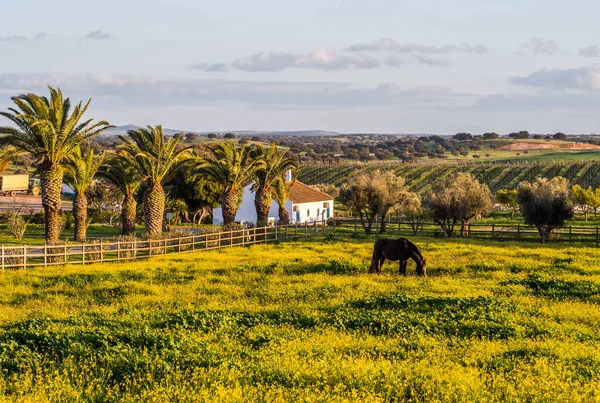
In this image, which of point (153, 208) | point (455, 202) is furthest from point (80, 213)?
point (455, 202)

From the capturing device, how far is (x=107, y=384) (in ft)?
37.9

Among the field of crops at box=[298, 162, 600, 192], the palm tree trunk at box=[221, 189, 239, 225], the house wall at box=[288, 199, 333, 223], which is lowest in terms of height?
the house wall at box=[288, 199, 333, 223]

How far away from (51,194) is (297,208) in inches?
1547

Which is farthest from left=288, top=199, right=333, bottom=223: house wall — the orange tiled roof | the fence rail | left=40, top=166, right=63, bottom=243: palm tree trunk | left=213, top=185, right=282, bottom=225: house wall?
left=40, top=166, right=63, bottom=243: palm tree trunk

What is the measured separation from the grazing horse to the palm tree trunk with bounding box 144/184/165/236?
20182mm

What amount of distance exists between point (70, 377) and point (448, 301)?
36.6ft

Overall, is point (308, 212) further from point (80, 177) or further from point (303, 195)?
point (80, 177)

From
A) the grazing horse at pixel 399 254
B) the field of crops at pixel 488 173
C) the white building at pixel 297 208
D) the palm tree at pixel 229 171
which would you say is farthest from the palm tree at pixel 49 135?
the field of crops at pixel 488 173

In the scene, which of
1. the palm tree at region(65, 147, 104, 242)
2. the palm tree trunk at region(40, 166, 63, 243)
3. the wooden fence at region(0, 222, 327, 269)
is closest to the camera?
the wooden fence at region(0, 222, 327, 269)

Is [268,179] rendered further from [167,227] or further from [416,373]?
[416,373]

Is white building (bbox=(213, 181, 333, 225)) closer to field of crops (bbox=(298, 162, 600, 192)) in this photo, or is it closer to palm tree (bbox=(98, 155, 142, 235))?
palm tree (bbox=(98, 155, 142, 235))

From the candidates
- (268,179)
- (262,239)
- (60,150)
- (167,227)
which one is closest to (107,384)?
(60,150)

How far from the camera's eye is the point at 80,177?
4447 centimetres

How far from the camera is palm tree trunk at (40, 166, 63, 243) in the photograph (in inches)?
1549
